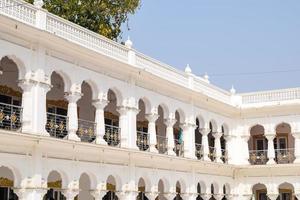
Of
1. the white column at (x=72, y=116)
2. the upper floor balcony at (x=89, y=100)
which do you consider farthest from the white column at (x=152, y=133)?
the white column at (x=72, y=116)

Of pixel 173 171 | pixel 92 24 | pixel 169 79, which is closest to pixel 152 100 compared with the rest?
pixel 169 79

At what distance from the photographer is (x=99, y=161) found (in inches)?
596

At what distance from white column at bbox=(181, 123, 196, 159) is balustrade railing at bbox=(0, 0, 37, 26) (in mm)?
8406

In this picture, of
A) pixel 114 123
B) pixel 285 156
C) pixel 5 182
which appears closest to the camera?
pixel 5 182

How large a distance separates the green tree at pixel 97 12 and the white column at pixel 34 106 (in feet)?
33.3

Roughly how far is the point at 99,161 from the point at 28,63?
3922 mm

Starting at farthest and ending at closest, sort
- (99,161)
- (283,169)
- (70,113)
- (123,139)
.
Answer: (283,169) < (123,139) < (99,161) < (70,113)

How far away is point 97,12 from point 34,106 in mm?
11501

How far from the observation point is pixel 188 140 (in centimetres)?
1952

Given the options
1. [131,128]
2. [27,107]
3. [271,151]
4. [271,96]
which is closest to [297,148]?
[271,151]

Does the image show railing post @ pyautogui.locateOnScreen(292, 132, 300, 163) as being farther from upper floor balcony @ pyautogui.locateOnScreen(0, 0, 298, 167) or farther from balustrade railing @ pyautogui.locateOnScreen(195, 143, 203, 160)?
balustrade railing @ pyautogui.locateOnScreen(195, 143, 203, 160)

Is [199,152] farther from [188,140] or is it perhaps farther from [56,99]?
[56,99]

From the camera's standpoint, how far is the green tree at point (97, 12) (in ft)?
75.4

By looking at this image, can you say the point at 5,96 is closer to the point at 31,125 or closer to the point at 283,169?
the point at 31,125
